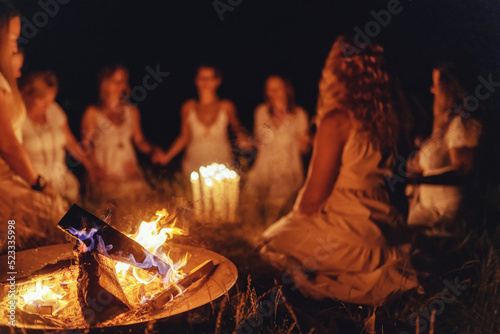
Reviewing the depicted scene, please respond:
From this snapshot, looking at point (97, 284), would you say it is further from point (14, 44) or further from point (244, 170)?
point (14, 44)

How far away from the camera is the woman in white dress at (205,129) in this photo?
6488mm

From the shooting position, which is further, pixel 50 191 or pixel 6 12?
pixel 50 191

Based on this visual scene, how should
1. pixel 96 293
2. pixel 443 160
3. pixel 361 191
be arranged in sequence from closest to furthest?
pixel 96 293 < pixel 361 191 < pixel 443 160

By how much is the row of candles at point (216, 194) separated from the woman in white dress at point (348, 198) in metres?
0.91

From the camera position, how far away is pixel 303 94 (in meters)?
6.08

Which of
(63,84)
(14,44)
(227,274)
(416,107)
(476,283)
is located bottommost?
(476,283)

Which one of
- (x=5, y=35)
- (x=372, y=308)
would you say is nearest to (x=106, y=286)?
(x=372, y=308)

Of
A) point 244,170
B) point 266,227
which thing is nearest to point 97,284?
point 266,227

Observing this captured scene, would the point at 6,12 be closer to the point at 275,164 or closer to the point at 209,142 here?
the point at 209,142

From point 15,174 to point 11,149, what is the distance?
0.31 m

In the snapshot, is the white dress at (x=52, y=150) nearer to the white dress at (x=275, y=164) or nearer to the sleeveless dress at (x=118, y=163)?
the sleeveless dress at (x=118, y=163)

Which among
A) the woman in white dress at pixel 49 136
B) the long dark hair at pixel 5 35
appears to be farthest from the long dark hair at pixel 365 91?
the long dark hair at pixel 5 35

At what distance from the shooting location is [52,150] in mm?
6422

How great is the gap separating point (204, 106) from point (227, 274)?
2993 millimetres
